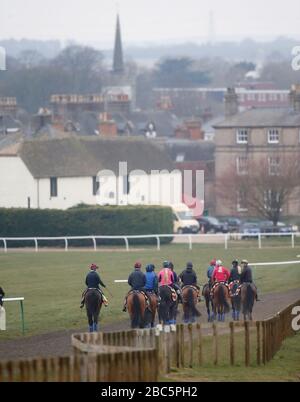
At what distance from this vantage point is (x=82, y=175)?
57.2 meters

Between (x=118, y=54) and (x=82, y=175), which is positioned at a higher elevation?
(x=118, y=54)

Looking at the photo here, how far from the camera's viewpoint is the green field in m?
28.2

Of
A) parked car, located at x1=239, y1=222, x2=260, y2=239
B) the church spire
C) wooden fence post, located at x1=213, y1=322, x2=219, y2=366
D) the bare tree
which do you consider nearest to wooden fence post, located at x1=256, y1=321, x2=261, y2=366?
wooden fence post, located at x1=213, y1=322, x2=219, y2=366

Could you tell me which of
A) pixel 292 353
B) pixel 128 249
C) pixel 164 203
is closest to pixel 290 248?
pixel 128 249

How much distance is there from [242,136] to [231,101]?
3163 mm

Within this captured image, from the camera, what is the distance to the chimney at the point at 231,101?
67875 mm

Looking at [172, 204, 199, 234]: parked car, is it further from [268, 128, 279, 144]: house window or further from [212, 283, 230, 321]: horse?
[212, 283, 230, 321]: horse

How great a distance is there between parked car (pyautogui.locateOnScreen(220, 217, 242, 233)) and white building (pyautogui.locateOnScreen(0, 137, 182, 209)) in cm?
232

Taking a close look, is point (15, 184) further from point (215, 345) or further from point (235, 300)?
point (215, 345)

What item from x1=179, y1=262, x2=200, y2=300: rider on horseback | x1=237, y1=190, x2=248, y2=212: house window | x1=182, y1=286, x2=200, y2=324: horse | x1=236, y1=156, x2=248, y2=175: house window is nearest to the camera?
x1=182, y1=286, x2=200, y2=324: horse

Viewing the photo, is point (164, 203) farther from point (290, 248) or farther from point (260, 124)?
point (290, 248)

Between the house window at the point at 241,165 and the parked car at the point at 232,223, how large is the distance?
3.77 metres

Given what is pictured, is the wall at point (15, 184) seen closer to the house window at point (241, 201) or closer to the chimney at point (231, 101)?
the house window at point (241, 201)

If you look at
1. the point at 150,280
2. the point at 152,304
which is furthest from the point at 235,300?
the point at 152,304
